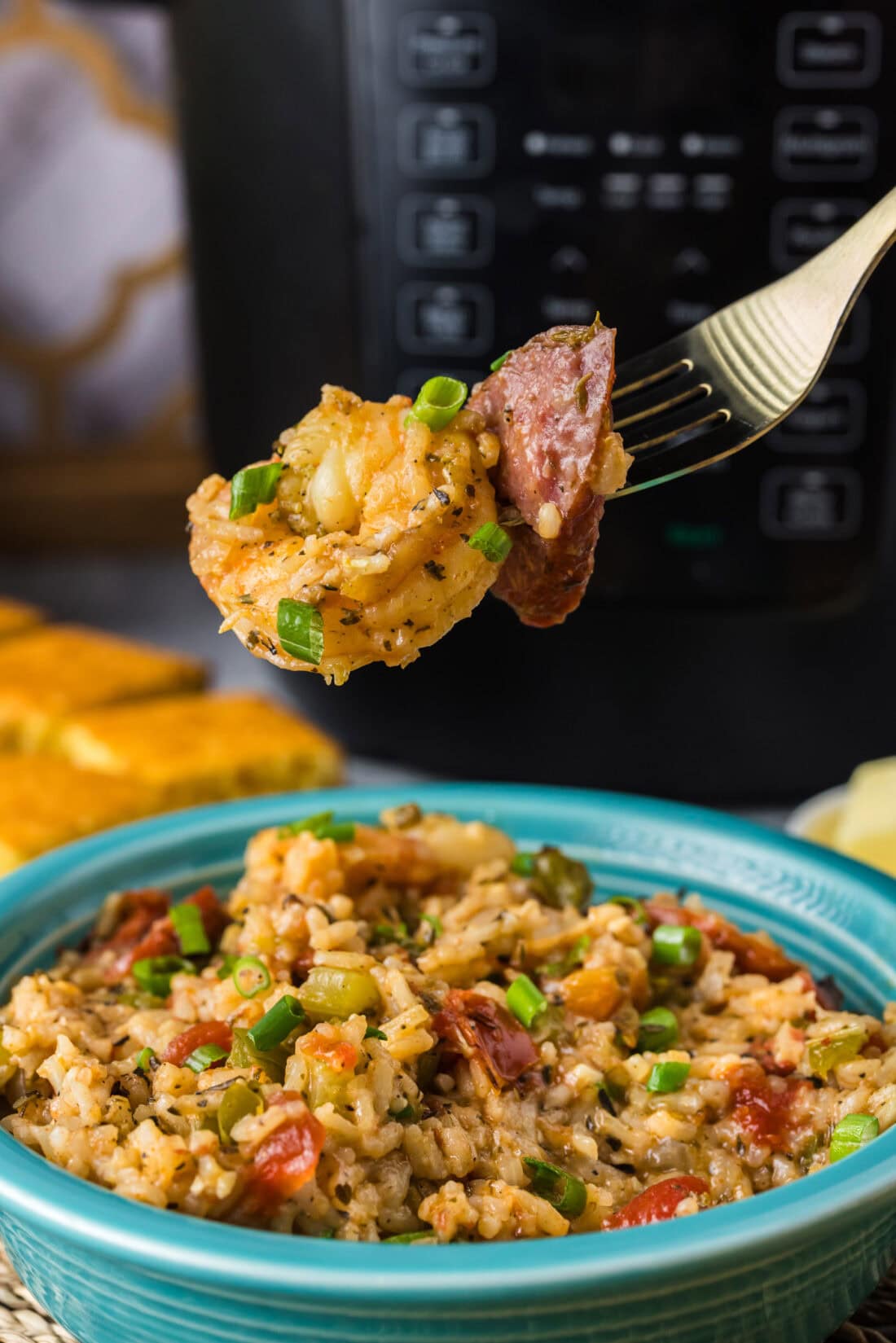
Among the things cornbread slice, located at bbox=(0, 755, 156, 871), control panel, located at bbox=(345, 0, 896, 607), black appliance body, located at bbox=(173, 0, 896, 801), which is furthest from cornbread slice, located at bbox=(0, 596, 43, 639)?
control panel, located at bbox=(345, 0, 896, 607)

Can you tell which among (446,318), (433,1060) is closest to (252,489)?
(433,1060)

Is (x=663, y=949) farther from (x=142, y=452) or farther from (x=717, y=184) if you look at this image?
(x=142, y=452)

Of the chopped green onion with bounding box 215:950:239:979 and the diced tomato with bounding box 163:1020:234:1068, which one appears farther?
the chopped green onion with bounding box 215:950:239:979

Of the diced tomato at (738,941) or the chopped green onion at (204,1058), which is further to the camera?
the diced tomato at (738,941)

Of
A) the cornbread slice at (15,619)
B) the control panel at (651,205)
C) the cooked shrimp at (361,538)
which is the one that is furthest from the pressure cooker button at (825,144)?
the cornbread slice at (15,619)

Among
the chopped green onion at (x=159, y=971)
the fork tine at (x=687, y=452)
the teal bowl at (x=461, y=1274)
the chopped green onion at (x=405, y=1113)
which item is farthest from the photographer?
the chopped green onion at (x=159, y=971)

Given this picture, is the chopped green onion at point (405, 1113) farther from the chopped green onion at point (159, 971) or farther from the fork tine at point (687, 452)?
the fork tine at point (687, 452)

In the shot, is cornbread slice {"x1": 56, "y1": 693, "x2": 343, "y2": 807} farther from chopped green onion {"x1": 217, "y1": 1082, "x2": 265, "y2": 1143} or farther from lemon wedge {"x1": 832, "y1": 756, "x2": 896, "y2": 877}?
chopped green onion {"x1": 217, "y1": 1082, "x2": 265, "y2": 1143}
